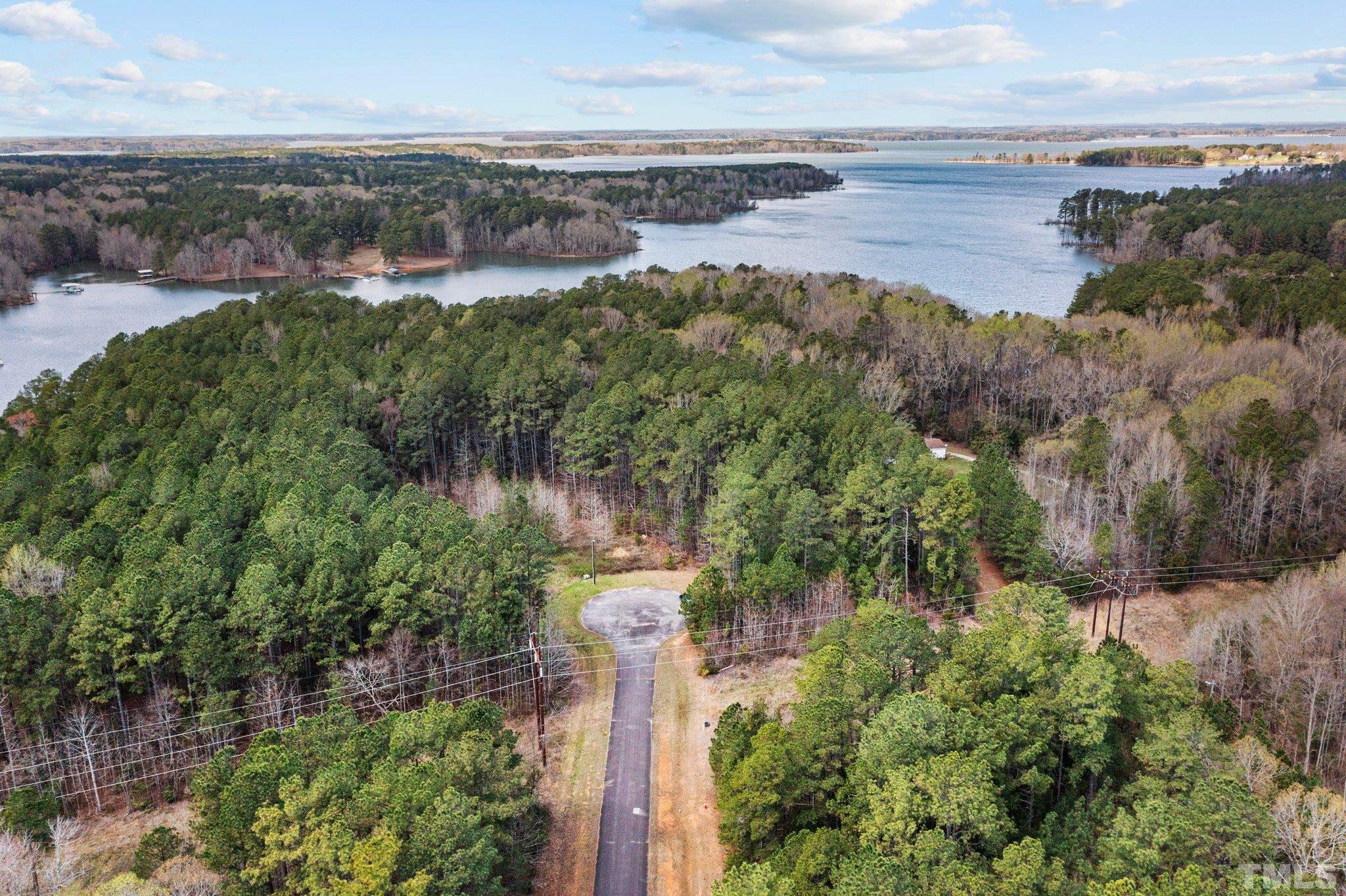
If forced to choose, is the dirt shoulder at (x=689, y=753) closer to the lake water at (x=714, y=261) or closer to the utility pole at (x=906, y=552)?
the utility pole at (x=906, y=552)

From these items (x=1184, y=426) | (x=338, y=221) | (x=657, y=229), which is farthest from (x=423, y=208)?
(x=1184, y=426)

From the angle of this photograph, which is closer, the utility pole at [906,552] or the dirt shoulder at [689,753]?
the dirt shoulder at [689,753]

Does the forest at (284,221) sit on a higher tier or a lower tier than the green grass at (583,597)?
higher

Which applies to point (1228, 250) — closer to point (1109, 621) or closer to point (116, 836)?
point (1109, 621)

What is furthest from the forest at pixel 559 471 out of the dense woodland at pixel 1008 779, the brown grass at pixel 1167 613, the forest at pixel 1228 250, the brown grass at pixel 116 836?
→ the dense woodland at pixel 1008 779

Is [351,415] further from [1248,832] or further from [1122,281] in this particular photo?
[1122,281]

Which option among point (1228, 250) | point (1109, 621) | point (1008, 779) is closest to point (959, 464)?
point (1109, 621)
